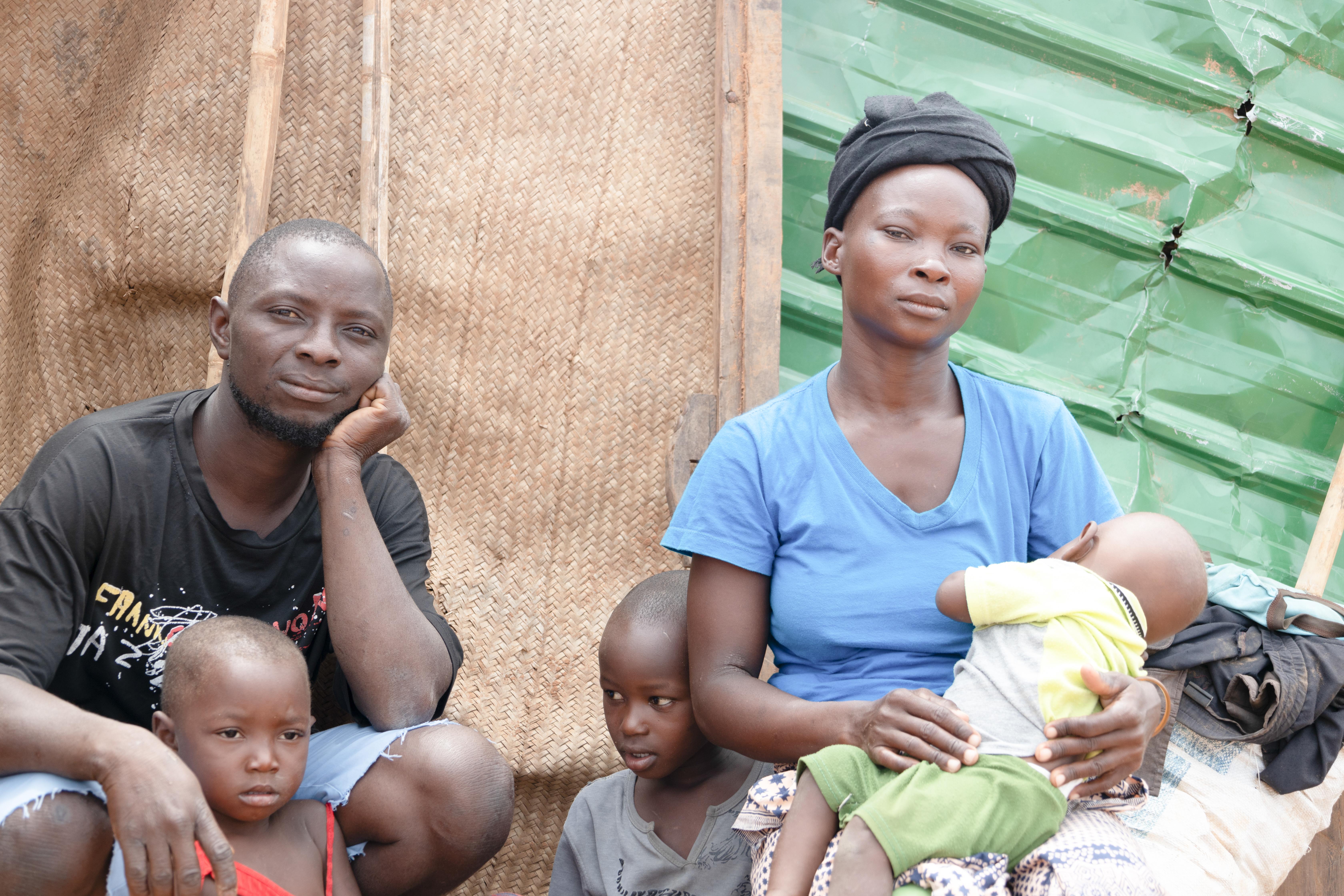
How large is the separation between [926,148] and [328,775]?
1495 millimetres

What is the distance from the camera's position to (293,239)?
81.0 inches

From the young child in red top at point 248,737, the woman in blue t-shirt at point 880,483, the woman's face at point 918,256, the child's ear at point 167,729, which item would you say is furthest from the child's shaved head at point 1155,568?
the child's ear at point 167,729

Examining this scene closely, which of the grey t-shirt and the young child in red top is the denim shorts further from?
the grey t-shirt

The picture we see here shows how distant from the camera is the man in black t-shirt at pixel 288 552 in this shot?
1862mm

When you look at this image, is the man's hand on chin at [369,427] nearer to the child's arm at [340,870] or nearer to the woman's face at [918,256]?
the child's arm at [340,870]

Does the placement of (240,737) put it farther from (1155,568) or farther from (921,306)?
(1155,568)

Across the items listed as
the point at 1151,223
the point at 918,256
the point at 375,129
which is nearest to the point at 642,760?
the point at 918,256

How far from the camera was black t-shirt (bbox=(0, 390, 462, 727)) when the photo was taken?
5.97ft

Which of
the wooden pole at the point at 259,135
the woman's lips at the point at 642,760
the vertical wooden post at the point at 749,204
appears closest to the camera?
the woman's lips at the point at 642,760

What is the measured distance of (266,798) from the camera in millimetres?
1701

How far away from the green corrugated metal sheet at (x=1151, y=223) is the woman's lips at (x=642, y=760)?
4.20 feet

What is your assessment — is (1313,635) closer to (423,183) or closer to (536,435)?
(536,435)

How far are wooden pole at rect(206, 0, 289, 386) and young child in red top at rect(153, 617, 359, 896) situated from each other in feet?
3.18

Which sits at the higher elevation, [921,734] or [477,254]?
[477,254]
